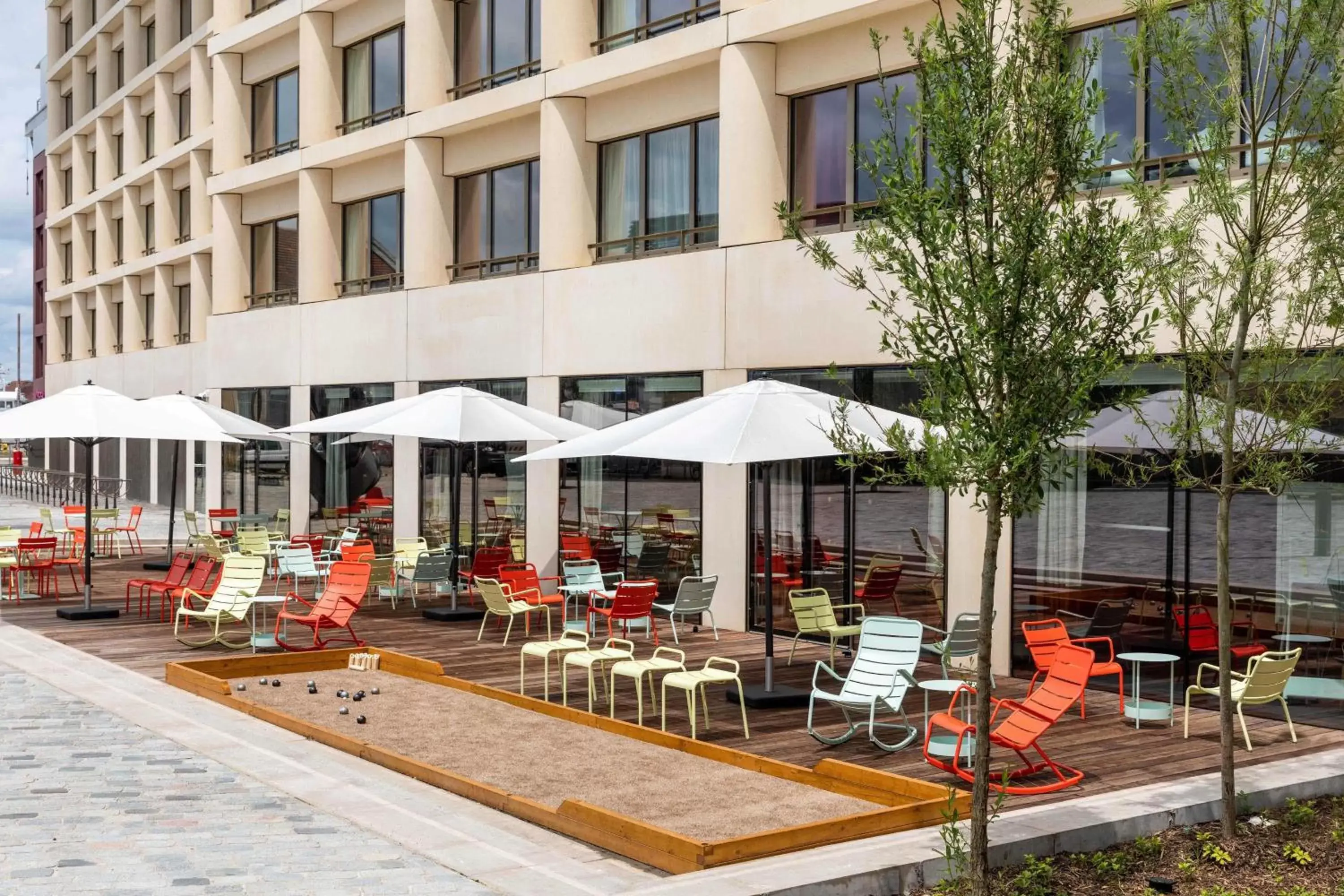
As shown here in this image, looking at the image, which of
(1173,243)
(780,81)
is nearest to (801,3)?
(780,81)

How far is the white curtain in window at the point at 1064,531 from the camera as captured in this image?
14891 millimetres

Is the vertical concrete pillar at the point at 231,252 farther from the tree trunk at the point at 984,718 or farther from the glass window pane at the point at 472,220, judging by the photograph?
the tree trunk at the point at 984,718

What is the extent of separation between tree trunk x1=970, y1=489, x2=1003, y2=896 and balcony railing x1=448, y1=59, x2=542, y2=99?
56.5 ft

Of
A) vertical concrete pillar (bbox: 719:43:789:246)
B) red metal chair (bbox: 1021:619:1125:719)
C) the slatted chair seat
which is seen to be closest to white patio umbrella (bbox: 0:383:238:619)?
vertical concrete pillar (bbox: 719:43:789:246)

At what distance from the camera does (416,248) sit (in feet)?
85.2

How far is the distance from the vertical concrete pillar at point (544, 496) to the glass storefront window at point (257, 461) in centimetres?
967

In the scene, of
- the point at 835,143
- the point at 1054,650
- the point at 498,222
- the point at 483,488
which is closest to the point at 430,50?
the point at 498,222

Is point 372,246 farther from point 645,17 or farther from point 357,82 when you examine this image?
point 645,17

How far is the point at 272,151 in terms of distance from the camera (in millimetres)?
32469

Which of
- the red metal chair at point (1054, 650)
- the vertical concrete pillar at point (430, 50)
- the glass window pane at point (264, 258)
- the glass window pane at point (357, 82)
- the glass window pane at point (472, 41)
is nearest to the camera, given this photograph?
the red metal chair at point (1054, 650)

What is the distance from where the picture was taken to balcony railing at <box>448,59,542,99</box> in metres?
23.7

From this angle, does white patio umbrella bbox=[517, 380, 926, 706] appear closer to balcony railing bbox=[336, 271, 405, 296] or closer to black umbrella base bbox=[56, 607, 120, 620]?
black umbrella base bbox=[56, 607, 120, 620]

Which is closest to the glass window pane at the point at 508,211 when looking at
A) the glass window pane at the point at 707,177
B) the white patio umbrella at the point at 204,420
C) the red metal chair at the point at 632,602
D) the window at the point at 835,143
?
the glass window pane at the point at 707,177

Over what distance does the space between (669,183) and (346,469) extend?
457 inches
